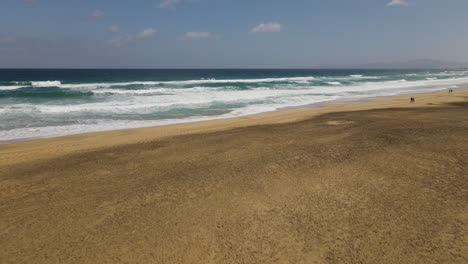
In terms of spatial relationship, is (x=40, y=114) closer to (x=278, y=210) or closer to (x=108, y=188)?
(x=108, y=188)

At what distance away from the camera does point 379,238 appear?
3.84m

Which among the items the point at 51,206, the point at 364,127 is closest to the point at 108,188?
the point at 51,206

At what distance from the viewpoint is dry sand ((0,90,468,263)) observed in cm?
370

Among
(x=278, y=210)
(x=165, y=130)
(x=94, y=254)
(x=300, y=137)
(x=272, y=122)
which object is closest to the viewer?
(x=94, y=254)

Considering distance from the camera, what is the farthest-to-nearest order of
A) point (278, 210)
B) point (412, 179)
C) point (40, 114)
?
point (40, 114) < point (412, 179) < point (278, 210)

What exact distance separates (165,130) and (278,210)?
7.57 metres

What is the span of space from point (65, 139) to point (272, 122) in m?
7.96

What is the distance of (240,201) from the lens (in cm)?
497

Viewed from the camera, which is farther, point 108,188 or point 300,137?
point 300,137

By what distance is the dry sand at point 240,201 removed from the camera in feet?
12.1

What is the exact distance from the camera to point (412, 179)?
18.6 ft

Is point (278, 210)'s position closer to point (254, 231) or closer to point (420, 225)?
point (254, 231)

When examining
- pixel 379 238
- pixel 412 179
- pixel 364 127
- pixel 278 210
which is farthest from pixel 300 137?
pixel 379 238

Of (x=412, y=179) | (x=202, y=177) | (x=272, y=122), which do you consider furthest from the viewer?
(x=272, y=122)
